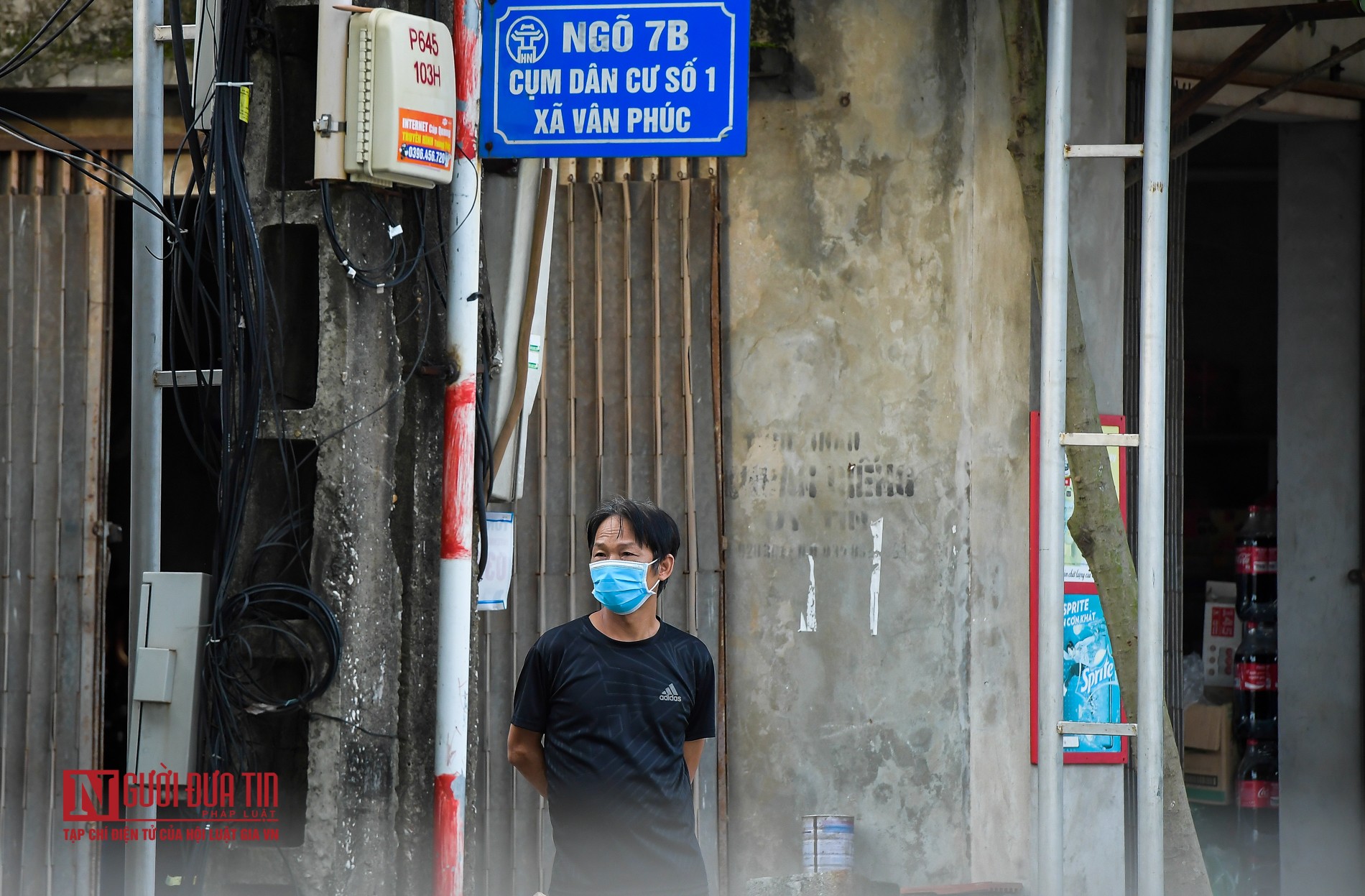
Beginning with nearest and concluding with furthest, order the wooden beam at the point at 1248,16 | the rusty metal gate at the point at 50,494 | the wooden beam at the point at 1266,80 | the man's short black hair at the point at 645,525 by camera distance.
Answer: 1. the man's short black hair at the point at 645,525
2. the rusty metal gate at the point at 50,494
3. the wooden beam at the point at 1248,16
4. the wooden beam at the point at 1266,80

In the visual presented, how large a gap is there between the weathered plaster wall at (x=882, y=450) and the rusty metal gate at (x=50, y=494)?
2867mm

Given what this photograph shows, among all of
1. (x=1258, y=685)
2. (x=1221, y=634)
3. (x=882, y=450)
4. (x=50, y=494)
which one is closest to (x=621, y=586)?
(x=882, y=450)

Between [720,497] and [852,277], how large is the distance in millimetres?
1140

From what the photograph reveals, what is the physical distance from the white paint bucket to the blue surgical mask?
2.60 m

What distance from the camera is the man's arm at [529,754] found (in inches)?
134

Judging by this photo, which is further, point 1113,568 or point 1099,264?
point 1099,264

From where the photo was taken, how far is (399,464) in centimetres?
365

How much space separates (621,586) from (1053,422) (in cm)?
176

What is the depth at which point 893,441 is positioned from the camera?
5.79 metres

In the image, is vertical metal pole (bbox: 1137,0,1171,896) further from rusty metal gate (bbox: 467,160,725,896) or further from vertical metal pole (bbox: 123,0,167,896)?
vertical metal pole (bbox: 123,0,167,896)

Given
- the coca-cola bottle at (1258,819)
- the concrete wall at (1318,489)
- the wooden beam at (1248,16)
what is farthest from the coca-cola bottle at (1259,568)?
the wooden beam at (1248,16)

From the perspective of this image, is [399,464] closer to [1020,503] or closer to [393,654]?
[393,654]

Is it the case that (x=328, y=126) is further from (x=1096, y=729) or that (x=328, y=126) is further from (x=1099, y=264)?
(x=1099, y=264)

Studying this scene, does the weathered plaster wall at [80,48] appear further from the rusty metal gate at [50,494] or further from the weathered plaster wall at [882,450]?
the weathered plaster wall at [882,450]
